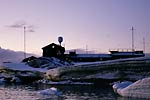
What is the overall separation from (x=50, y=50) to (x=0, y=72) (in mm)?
20311

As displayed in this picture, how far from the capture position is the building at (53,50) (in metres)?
95.9

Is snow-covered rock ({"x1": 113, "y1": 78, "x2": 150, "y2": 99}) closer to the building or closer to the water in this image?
the water

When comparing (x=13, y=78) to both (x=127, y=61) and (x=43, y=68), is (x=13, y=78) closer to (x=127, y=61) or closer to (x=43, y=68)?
(x=43, y=68)

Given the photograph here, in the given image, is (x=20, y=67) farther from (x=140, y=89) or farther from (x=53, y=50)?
(x=140, y=89)

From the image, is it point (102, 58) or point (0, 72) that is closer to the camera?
point (0, 72)

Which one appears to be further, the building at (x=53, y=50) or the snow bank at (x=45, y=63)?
the building at (x=53, y=50)

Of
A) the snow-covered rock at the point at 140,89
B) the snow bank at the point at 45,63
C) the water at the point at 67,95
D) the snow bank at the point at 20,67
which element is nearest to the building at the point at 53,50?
the snow bank at the point at 45,63

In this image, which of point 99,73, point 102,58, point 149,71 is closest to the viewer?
point 149,71

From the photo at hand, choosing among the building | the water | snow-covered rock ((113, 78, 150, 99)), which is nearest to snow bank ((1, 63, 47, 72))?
the building

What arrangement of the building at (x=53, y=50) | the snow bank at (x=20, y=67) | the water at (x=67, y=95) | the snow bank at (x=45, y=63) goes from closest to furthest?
the water at (x=67, y=95), the snow bank at (x=20, y=67), the snow bank at (x=45, y=63), the building at (x=53, y=50)

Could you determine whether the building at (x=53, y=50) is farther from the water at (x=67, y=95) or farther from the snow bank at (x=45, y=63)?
the water at (x=67, y=95)

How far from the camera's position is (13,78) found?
68625 millimetres

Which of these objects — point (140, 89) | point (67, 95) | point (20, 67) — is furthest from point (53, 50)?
point (140, 89)

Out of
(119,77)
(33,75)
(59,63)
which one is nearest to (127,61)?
(119,77)
